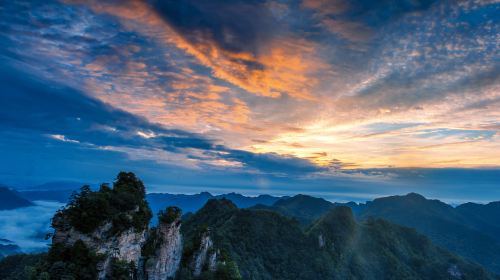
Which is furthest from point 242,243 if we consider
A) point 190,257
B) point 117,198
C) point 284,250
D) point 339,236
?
point 117,198

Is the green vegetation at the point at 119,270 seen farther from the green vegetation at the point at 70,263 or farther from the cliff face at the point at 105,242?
the green vegetation at the point at 70,263

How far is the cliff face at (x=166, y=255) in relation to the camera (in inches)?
1663

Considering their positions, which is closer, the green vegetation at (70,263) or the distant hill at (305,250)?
the green vegetation at (70,263)

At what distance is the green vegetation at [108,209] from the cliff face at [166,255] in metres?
4.67

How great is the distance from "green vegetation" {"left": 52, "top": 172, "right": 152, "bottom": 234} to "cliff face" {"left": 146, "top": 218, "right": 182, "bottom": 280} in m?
4.67

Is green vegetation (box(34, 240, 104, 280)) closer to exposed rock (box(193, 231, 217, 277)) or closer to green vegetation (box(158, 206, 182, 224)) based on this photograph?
green vegetation (box(158, 206, 182, 224))

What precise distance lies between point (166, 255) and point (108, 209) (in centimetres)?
1565

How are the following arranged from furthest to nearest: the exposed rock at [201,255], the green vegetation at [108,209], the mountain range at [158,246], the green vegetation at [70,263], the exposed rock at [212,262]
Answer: the exposed rock at [212,262]
the exposed rock at [201,255]
the green vegetation at [108,209]
the mountain range at [158,246]
the green vegetation at [70,263]

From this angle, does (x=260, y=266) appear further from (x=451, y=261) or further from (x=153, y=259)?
(x=451, y=261)

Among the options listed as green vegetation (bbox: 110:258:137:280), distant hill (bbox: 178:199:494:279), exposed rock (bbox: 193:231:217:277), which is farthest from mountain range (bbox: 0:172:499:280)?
distant hill (bbox: 178:199:494:279)

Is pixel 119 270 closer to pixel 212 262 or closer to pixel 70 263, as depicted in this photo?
pixel 70 263

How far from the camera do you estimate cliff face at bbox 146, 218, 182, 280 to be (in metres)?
42.2

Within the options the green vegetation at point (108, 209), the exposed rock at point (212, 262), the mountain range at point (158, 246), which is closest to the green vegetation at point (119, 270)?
the mountain range at point (158, 246)

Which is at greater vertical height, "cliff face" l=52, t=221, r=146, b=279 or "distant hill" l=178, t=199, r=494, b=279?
"cliff face" l=52, t=221, r=146, b=279
